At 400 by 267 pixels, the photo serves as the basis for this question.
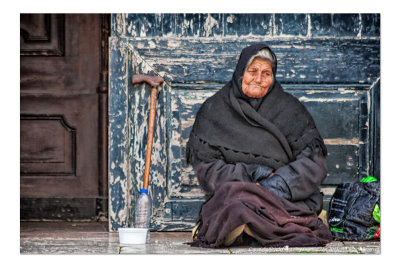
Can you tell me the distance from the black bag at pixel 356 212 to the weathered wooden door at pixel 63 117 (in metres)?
2.00

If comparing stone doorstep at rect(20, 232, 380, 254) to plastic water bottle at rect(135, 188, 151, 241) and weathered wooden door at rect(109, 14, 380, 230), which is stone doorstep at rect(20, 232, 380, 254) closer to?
plastic water bottle at rect(135, 188, 151, 241)

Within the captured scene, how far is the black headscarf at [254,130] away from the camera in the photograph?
4.95 m

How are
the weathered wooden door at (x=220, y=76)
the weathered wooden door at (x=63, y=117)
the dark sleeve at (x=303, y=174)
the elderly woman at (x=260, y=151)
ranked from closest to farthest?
1. the elderly woman at (x=260, y=151)
2. the dark sleeve at (x=303, y=174)
3. the weathered wooden door at (x=220, y=76)
4. the weathered wooden door at (x=63, y=117)

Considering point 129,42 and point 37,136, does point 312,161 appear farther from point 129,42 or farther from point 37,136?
point 37,136

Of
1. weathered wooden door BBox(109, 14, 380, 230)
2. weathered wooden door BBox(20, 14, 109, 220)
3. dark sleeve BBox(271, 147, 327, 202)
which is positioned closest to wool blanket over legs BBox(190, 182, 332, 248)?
dark sleeve BBox(271, 147, 327, 202)

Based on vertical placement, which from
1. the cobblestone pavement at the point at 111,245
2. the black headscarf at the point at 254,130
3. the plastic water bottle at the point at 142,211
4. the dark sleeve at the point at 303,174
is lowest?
the cobblestone pavement at the point at 111,245

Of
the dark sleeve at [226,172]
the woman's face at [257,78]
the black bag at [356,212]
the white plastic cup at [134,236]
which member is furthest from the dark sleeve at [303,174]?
the white plastic cup at [134,236]

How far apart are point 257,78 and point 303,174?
0.67m

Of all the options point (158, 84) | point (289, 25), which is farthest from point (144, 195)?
point (289, 25)

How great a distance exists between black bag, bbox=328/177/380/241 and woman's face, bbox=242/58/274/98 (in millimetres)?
860

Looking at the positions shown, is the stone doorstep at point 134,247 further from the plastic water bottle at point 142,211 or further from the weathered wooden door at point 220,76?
the weathered wooden door at point 220,76

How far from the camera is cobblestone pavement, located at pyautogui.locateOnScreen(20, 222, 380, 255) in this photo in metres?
4.35

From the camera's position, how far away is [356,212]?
495 cm

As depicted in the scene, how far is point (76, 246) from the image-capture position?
4.62 m
